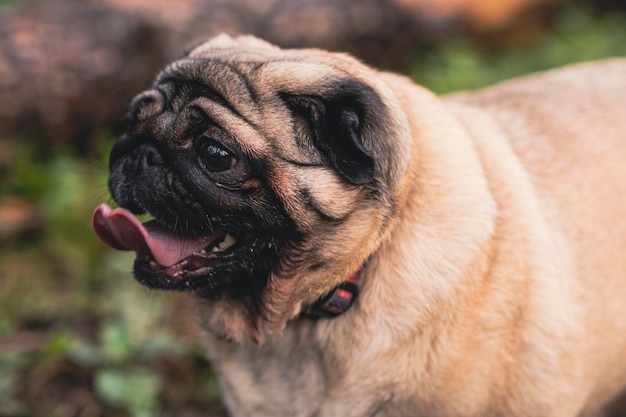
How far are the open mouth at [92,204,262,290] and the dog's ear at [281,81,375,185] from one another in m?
0.44

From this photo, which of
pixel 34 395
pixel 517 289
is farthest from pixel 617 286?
pixel 34 395

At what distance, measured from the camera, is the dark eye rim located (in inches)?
101

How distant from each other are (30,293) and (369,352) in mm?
2695

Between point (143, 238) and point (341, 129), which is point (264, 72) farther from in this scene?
point (143, 238)

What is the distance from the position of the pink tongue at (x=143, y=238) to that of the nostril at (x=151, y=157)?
0.20 m

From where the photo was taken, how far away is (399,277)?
2760 millimetres

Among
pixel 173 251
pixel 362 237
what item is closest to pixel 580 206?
pixel 362 237

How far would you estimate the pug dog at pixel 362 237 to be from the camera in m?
2.58

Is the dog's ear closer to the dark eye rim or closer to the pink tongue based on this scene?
the dark eye rim

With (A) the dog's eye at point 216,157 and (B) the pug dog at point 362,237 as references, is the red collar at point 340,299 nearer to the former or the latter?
(B) the pug dog at point 362,237

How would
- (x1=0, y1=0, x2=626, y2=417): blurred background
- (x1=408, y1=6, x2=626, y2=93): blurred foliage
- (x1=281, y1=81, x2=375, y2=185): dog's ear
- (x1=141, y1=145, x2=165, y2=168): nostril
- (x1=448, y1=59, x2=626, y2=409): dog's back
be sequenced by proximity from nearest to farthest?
1. (x1=281, y1=81, x2=375, y2=185): dog's ear
2. (x1=141, y1=145, x2=165, y2=168): nostril
3. (x1=448, y1=59, x2=626, y2=409): dog's back
4. (x1=0, y1=0, x2=626, y2=417): blurred background
5. (x1=408, y1=6, x2=626, y2=93): blurred foliage

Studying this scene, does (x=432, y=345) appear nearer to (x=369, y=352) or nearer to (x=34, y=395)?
(x=369, y=352)

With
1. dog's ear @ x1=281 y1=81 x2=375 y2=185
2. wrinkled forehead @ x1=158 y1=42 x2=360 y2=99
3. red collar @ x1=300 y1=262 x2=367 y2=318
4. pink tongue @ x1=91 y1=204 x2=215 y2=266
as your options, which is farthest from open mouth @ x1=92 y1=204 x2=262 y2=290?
wrinkled forehead @ x1=158 y1=42 x2=360 y2=99

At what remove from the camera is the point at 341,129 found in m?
2.51
